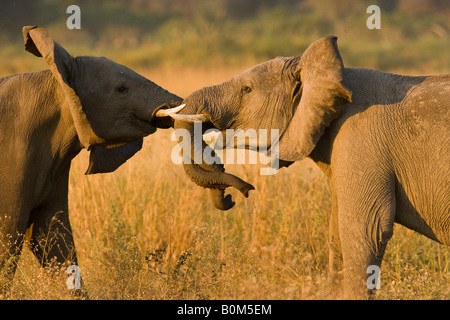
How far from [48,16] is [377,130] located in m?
25.7

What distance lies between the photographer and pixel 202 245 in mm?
6559

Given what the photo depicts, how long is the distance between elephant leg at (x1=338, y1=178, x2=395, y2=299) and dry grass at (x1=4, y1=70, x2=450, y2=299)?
0.27 m

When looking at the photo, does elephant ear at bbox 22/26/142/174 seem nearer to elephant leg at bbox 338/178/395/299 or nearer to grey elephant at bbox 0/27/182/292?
grey elephant at bbox 0/27/182/292

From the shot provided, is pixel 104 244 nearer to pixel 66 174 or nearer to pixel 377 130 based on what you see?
pixel 66 174

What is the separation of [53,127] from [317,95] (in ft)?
6.36

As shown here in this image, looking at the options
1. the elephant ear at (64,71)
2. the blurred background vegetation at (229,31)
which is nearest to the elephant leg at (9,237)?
the elephant ear at (64,71)

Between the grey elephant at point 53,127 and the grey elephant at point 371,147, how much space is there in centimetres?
115

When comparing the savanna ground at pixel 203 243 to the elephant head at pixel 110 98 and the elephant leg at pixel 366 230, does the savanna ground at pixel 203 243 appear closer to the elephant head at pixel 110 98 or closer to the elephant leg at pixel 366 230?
the elephant leg at pixel 366 230

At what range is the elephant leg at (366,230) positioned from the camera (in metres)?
4.91

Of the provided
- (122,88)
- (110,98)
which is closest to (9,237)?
(110,98)

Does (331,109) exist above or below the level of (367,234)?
above

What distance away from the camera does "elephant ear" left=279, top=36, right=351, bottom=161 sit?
4961mm

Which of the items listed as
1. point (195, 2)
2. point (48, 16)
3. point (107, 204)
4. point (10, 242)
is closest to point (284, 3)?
point (195, 2)

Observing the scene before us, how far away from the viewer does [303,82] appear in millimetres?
5207
